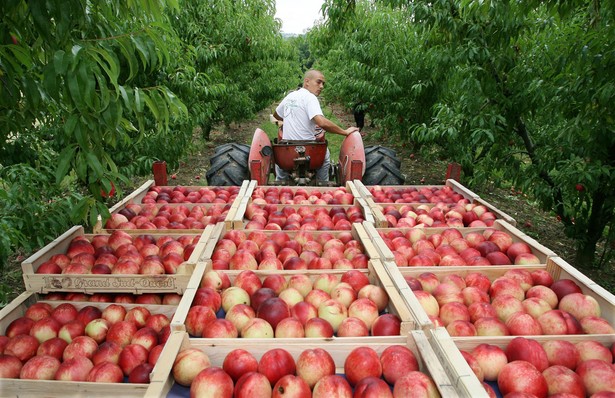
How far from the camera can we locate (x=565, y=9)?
8.35 ft

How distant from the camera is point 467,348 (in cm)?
188

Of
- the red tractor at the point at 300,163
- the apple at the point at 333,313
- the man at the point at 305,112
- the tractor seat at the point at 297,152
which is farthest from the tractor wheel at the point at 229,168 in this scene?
the apple at the point at 333,313

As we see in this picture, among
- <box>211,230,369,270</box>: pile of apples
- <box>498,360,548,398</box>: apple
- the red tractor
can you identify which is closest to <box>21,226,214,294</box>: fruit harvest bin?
<box>211,230,369,270</box>: pile of apples

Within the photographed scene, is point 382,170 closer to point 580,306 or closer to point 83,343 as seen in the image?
point 580,306

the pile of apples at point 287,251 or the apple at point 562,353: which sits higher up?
the apple at point 562,353

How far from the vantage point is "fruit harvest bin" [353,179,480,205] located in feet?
14.0

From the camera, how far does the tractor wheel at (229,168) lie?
5496mm

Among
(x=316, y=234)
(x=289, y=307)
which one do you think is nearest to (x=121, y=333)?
(x=289, y=307)

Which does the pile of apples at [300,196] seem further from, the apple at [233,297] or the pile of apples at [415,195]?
the apple at [233,297]

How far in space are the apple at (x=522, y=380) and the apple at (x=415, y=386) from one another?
348 millimetres

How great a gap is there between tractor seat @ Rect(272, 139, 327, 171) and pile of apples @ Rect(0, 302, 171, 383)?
116 inches

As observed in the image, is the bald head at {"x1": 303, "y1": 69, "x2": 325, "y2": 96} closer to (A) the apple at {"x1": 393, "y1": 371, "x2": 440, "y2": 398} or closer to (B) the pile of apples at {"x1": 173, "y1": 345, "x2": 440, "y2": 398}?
(B) the pile of apples at {"x1": 173, "y1": 345, "x2": 440, "y2": 398}

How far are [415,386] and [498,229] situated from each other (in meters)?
2.12

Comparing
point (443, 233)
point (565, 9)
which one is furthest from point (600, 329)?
point (565, 9)
